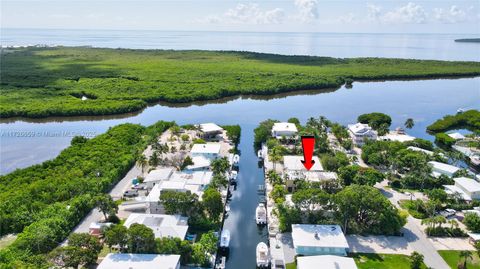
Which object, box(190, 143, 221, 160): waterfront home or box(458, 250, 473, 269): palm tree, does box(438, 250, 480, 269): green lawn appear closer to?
box(458, 250, 473, 269): palm tree

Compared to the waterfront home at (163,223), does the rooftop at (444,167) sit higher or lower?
higher

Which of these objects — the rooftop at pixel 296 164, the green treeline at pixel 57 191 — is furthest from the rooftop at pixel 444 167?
the green treeline at pixel 57 191

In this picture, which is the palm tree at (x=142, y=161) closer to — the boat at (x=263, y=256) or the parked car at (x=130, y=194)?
the parked car at (x=130, y=194)

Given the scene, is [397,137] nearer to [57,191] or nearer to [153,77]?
[57,191]

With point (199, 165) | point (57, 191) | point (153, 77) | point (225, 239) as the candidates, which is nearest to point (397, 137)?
point (199, 165)

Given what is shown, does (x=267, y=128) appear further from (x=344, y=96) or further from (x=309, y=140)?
(x=344, y=96)

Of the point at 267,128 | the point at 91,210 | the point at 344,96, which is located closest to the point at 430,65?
the point at 344,96
